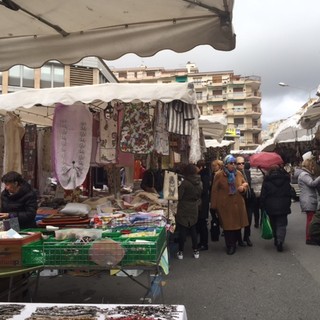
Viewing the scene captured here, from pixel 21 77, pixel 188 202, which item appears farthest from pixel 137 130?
pixel 21 77

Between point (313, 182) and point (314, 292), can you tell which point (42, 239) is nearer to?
point (314, 292)

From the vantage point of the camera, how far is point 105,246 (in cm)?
365

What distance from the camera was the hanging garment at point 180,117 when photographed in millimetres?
5637

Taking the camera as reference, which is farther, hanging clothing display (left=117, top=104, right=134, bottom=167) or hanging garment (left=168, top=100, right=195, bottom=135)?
hanging clothing display (left=117, top=104, right=134, bottom=167)

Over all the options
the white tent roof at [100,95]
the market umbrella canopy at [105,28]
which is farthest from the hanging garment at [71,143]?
the market umbrella canopy at [105,28]

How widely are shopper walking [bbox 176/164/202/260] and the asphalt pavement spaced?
0.58 m

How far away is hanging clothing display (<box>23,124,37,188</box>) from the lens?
259 inches

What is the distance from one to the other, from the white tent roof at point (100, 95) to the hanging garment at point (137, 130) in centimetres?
44

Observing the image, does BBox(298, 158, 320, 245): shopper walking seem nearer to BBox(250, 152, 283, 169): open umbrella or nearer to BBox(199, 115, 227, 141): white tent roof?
BBox(250, 152, 283, 169): open umbrella

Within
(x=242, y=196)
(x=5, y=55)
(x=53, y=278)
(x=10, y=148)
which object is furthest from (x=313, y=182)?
(x=5, y=55)

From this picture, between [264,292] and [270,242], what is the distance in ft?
11.0

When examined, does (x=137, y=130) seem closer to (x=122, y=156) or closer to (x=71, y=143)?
(x=122, y=156)

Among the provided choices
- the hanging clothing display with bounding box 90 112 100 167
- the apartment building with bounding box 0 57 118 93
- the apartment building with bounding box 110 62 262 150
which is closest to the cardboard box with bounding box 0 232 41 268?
the hanging clothing display with bounding box 90 112 100 167

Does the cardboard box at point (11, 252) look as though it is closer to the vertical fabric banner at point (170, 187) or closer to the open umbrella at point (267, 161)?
the vertical fabric banner at point (170, 187)
